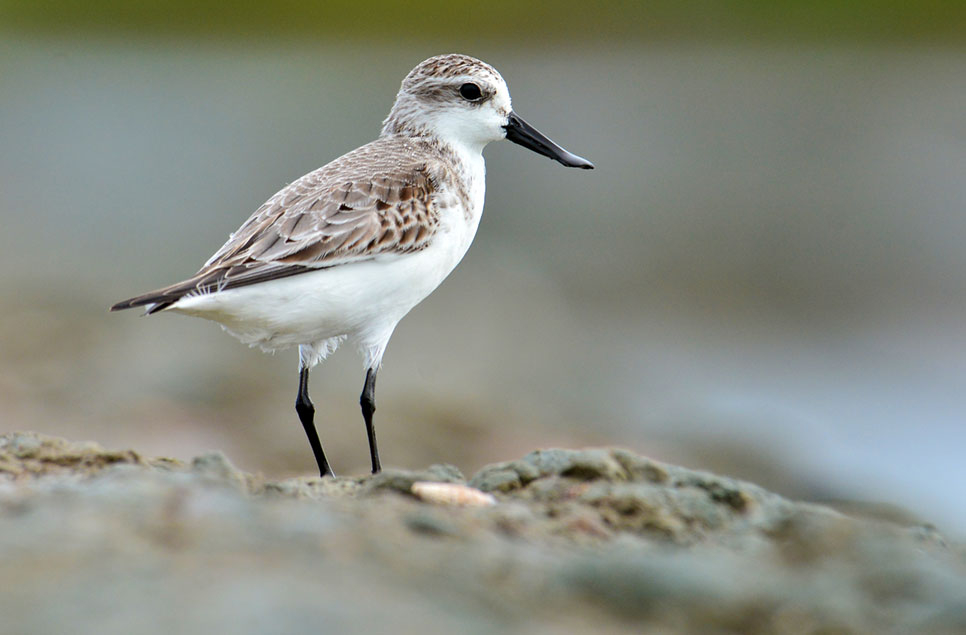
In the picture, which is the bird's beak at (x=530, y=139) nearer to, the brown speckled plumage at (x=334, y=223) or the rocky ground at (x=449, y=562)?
the brown speckled plumage at (x=334, y=223)

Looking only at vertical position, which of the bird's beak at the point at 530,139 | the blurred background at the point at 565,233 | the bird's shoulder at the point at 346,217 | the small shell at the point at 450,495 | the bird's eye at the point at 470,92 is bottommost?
the blurred background at the point at 565,233

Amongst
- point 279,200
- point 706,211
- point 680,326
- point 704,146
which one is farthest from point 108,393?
point 704,146

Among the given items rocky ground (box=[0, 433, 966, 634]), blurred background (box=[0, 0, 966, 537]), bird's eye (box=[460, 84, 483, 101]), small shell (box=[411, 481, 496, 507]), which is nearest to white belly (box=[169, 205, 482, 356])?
bird's eye (box=[460, 84, 483, 101])

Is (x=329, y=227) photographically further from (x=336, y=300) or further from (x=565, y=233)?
(x=565, y=233)

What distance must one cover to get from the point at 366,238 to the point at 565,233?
294 inches

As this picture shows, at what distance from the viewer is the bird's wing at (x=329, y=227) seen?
14.9 feet

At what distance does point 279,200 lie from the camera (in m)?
5.02

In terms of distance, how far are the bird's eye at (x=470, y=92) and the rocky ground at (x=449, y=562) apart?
2.48m

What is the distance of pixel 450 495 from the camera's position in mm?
3414

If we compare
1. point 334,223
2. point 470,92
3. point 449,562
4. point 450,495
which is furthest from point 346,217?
point 449,562

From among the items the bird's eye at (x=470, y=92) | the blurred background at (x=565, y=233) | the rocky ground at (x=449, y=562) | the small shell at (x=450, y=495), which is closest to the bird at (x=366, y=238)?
the bird's eye at (x=470, y=92)

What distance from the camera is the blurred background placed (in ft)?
28.3

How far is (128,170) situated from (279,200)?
8920mm

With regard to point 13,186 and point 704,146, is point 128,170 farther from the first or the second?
point 704,146
